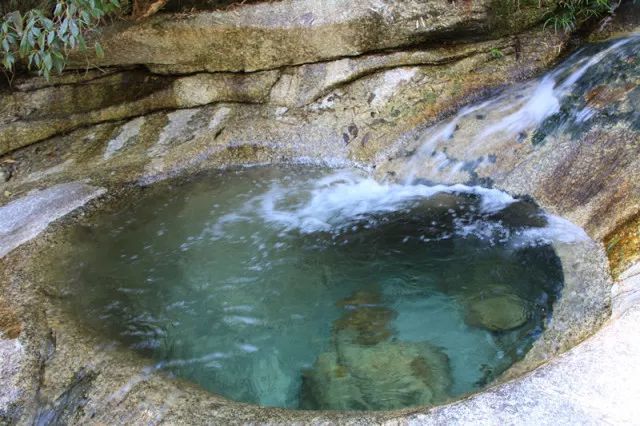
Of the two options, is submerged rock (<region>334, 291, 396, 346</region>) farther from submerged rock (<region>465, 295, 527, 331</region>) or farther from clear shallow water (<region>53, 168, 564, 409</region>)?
submerged rock (<region>465, 295, 527, 331</region>)

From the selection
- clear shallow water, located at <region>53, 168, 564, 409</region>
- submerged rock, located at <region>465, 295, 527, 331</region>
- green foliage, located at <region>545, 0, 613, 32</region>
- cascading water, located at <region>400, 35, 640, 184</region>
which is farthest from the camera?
green foliage, located at <region>545, 0, 613, 32</region>

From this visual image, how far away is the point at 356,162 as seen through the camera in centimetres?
528

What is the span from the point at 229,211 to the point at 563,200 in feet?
8.52

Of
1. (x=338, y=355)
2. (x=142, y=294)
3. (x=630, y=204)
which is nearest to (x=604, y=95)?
(x=630, y=204)

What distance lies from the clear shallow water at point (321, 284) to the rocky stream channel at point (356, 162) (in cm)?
3

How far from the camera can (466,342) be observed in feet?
11.5

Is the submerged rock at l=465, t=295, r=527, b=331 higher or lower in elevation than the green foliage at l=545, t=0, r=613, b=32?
lower

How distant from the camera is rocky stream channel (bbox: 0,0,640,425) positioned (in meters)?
2.87

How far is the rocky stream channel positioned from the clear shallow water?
33mm

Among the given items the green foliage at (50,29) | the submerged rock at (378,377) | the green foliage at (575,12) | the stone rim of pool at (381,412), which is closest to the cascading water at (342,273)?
the submerged rock at (378,377)

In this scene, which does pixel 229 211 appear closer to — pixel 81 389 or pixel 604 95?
pixel 81 389

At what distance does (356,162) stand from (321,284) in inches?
61.5

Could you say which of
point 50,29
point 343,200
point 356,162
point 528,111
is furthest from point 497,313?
point 50,29

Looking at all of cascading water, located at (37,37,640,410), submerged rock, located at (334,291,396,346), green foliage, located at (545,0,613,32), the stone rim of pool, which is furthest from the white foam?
green foliage, located at (545,0,613,32)
